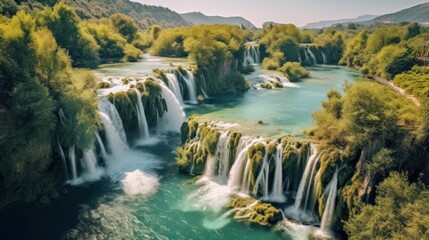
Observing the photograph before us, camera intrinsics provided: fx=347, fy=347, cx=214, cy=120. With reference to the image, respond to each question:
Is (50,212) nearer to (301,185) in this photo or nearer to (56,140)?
(56,140)

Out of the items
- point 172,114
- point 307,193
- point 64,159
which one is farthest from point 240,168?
point 172,114

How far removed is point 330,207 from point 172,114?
85.0 feet

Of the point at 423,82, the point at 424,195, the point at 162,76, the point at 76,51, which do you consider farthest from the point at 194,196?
the point at 76,51

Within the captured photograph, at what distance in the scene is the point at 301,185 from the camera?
28.3 meters

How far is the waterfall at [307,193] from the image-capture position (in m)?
27.5

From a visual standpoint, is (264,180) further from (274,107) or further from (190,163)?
(274,107)

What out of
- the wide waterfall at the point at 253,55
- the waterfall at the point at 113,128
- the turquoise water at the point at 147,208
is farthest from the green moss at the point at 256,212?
the wide waterfall at the point at 253,55

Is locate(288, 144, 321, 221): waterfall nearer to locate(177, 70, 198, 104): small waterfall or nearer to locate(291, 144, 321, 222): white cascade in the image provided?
locate(291, 144, 321, 222): white cascade

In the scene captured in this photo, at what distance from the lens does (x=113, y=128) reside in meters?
37.1

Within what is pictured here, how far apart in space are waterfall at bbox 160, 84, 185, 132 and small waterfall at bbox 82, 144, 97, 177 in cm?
1262

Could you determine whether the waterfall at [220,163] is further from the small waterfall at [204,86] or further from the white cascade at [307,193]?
the small waterfall at [204,86]

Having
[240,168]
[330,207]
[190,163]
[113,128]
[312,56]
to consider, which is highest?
[312,56]

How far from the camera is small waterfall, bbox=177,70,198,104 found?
54.6 m

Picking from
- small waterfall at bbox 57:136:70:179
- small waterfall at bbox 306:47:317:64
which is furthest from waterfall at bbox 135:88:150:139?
small waterfall at bbox 306:47:317:64
